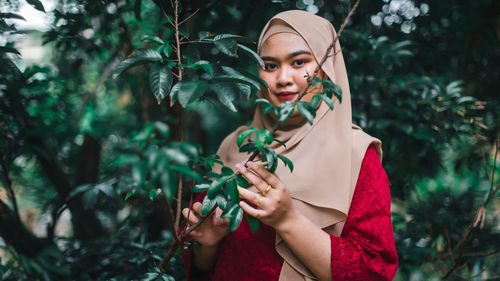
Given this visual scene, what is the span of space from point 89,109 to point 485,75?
2.80m

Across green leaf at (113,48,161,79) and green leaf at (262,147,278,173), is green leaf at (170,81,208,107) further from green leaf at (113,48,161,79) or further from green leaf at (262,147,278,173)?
green leaf at (262,147,278,173)

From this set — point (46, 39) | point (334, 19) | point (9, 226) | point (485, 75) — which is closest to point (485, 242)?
point (485, 75)

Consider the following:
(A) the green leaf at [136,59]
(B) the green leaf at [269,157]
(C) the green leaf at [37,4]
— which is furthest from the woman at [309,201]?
(C) the green leaf at [37,4]

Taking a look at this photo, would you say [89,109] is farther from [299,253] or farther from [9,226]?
[299,253]

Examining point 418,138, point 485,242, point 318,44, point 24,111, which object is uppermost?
point 318,44

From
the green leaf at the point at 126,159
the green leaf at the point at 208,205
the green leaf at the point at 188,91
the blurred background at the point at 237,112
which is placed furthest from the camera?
the blurred background at the point at 237,112

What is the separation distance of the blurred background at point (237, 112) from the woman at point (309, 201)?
1.04ft

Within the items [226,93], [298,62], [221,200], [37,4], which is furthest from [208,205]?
[37,4]

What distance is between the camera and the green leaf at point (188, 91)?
2.71ft

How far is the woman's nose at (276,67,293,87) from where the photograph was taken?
Answer: 1284 mm

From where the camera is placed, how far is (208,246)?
1.33m

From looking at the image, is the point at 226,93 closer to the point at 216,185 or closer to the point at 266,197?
the point at 216,185

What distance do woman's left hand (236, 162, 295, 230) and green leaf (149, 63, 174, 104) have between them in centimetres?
30

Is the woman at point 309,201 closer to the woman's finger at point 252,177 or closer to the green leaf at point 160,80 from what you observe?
the woman's finger at point 252,177
